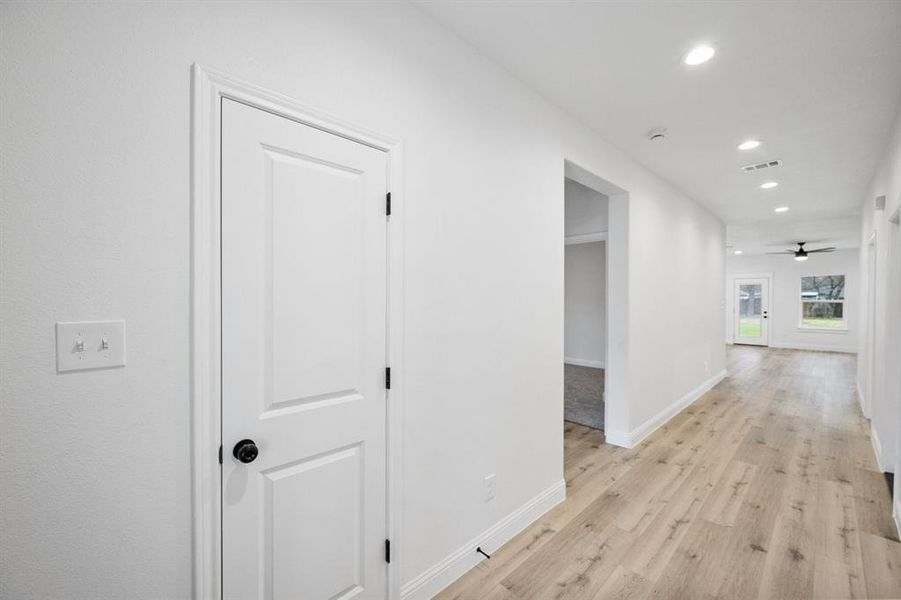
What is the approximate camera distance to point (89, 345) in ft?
3.30

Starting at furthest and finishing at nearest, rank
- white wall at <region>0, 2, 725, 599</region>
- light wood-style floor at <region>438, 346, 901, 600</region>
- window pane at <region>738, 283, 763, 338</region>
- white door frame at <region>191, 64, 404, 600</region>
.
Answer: window pane at <region>738, 283, 763, 338</region> → light wood-style floor at <region>438, 346, 901, 600</region> → white door frame at <region>191, 64, 404, 600</region> → white wall at <region>0, 2, 725, 599</region>

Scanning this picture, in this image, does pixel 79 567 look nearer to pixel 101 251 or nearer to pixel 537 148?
pixel 101 251

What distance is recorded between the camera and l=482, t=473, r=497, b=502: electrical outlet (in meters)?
2.13

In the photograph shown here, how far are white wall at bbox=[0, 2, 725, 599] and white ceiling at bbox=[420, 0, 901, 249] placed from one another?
11.2 inches

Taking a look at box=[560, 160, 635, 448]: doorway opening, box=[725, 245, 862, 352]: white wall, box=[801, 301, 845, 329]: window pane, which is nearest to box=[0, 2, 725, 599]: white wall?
box=[560, 160, 635, 448]: doorway opening

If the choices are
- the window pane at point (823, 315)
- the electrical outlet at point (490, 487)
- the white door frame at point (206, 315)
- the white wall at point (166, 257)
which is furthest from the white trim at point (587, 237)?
the window pane at point (823, 315)

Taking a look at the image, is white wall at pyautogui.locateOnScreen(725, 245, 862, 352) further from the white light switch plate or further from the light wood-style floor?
the white light switch plate

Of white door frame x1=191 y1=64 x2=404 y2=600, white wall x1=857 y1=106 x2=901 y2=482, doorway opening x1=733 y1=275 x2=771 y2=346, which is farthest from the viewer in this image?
doorway opening x1=733 y1=275 x2=771 y2=346

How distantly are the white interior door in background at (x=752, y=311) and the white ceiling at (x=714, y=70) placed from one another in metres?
8.77

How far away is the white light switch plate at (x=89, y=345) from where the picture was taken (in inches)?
38.5

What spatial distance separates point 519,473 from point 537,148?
2.05m

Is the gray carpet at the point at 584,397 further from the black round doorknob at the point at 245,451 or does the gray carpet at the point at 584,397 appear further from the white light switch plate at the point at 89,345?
the white light switch plate at the point at 89,345

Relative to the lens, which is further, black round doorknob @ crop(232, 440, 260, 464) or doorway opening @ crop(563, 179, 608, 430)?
doorway opening @ crop(563, 179, 608, 430)

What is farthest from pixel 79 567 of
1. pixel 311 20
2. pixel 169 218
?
pixel 311 20
